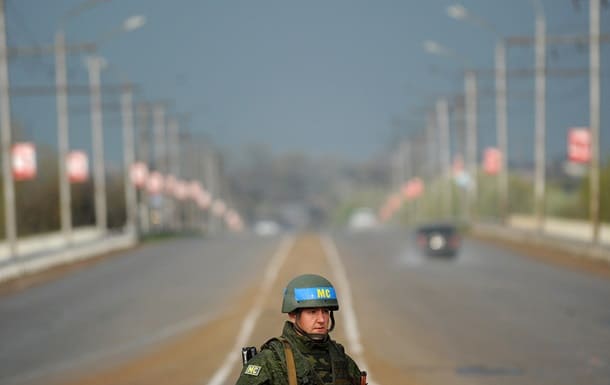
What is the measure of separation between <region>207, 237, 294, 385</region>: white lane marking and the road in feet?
0.17

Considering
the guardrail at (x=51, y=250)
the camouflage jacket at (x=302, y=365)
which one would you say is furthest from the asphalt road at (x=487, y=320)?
the guardrail at (x=51, y=250)

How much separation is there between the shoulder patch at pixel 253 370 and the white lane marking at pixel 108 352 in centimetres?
1432

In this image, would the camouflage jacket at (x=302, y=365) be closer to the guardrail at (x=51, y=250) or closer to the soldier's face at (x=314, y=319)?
the soldier's face at (x=314, y=319)

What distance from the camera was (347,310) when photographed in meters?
→ 32.7

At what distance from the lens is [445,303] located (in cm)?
3334

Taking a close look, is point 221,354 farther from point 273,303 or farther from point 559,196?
point 559,196

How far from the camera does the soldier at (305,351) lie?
6461 mm

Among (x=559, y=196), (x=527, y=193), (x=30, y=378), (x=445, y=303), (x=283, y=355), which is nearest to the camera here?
(x=283, y=355)

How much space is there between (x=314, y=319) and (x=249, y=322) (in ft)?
75.6

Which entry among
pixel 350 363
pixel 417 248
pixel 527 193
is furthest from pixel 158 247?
pixel 527 193

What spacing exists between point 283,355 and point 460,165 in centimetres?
10589

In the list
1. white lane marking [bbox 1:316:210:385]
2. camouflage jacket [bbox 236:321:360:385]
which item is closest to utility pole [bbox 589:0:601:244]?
white lane marking [bbox 1:316:210:385]

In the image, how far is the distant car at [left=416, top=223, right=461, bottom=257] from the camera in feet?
180

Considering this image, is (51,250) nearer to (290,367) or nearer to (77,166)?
(77,166)
